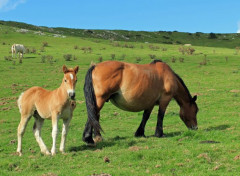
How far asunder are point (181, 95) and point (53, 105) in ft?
17.1

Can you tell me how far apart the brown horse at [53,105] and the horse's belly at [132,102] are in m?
1.79

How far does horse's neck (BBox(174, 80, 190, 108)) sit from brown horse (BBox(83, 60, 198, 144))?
0.37 feet

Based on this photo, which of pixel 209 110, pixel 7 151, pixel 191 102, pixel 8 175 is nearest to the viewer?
pixel 8 175

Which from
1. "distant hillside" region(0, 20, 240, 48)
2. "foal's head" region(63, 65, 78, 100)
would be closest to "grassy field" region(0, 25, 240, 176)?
"foal's head" region(63, 65, 78, 100)

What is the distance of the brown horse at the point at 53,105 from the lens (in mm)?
8766

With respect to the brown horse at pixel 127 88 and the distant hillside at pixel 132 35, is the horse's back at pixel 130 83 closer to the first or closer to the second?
the brown horse at pixel 127 88

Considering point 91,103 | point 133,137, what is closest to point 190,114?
point 133,137

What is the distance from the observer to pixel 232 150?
810 cm

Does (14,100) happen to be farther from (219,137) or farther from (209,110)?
(219,137)

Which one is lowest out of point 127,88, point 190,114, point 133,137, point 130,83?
point 133,137

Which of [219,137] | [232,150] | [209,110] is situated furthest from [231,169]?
[209,110]

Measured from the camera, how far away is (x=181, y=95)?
12.3m

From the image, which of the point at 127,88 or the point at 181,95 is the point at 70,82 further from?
the point at 181,95

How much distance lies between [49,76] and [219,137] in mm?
20765
